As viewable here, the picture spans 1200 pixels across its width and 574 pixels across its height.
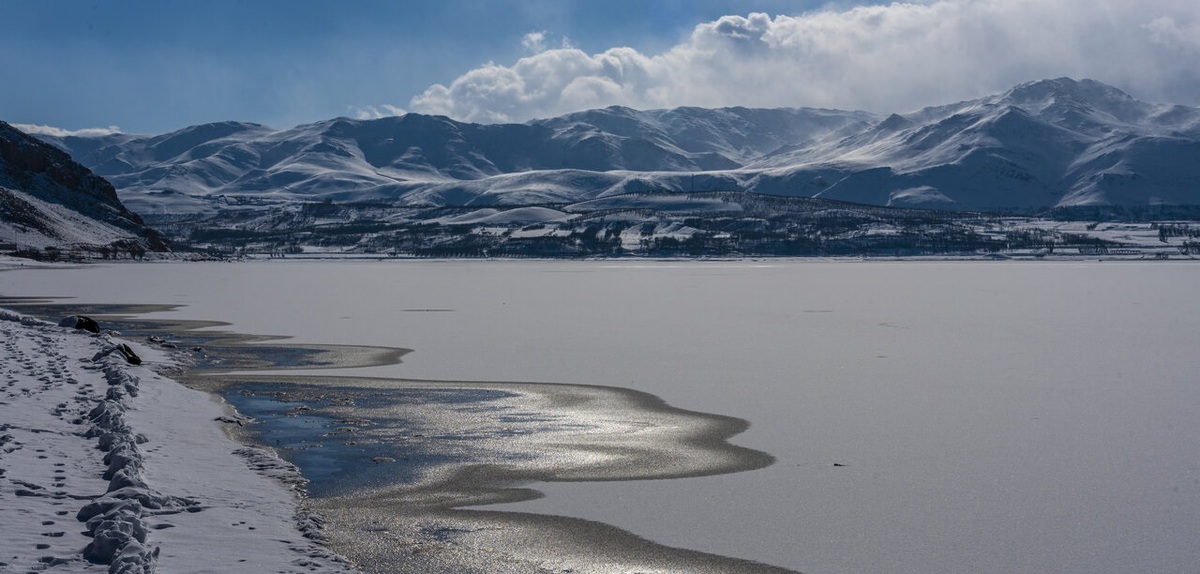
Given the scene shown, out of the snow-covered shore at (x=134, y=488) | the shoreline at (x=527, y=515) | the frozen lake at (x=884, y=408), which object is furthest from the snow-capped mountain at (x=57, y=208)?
the shoreline at (x=527, y=515)

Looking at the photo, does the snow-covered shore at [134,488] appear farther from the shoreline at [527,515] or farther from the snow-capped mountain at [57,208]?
the snow-capped mountain at [57,208]

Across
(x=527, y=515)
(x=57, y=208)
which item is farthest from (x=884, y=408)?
(x=57, y=208)

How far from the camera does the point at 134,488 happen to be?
A: 13273 millimetres

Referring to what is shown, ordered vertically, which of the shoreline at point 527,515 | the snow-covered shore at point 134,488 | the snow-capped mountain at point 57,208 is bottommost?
the shoreline at point 527,515

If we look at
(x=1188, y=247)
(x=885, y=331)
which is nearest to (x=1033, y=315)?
(x=885, y=331)

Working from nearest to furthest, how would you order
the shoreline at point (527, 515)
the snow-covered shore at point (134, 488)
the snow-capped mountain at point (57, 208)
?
the snow-covered shore at point (134, 488), the shoreline at point (527, 515), the snow-capped mountain at point (57, 208)

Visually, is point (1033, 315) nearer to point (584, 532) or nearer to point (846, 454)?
point (846, 454)

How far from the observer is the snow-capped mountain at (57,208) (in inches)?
5738

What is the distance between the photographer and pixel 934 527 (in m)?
13.0

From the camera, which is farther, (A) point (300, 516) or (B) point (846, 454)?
(B) point (846, 454)

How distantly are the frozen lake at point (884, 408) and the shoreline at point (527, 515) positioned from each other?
Result: 490 millimetres

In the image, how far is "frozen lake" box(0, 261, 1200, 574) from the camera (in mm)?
12594

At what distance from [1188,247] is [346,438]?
213 metres

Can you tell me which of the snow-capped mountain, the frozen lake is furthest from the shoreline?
the snow-capped mountain
